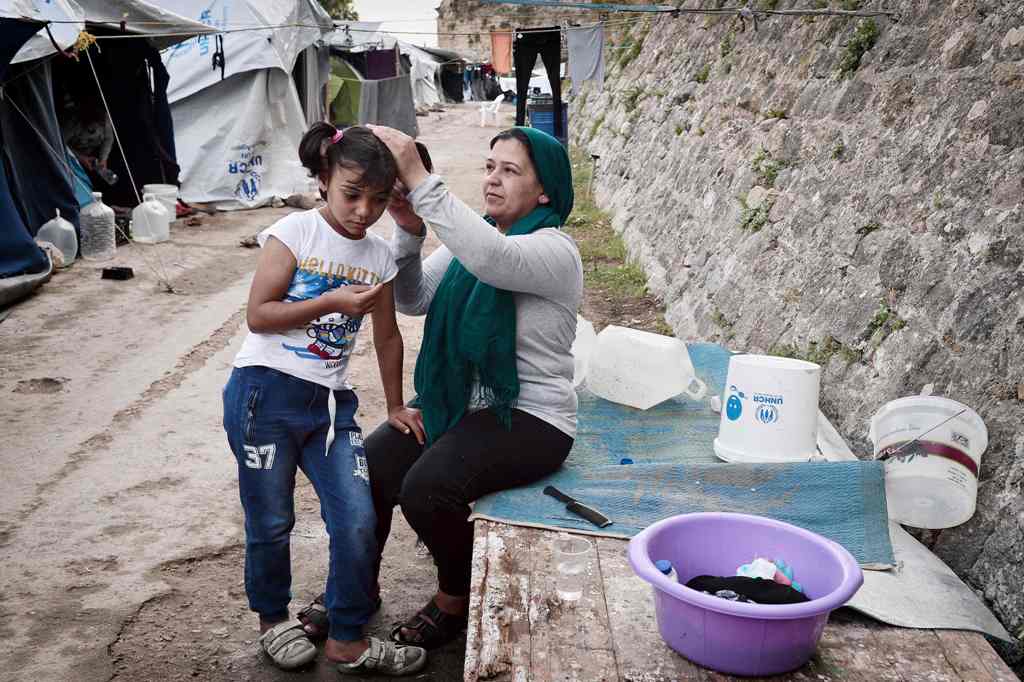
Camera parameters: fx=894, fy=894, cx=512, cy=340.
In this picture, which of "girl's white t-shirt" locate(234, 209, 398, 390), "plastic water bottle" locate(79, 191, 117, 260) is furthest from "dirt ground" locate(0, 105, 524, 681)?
"plastic water bottle" locate(79, 191, 117, 260)

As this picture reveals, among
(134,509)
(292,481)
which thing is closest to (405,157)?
(292,481)

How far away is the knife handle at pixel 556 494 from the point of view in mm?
Result: 2676

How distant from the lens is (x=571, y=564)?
2377 mm

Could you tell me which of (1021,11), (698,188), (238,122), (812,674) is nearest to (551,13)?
(238,122)

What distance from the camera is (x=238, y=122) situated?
11773 mm

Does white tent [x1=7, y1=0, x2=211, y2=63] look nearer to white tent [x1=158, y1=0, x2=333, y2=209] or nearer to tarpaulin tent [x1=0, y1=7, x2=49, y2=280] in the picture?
tarpaulin tent [x1=0, y1=7, x2=49, y2=280]

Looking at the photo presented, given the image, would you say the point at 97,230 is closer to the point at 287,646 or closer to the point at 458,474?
the point at 287,646

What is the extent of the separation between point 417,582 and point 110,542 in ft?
3.93

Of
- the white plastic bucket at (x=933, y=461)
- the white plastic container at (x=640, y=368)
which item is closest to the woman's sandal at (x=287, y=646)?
the white plastic container at (x=640, y=368)

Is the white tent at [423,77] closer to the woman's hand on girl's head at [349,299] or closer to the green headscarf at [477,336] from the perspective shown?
the green headscarf at [477,336]

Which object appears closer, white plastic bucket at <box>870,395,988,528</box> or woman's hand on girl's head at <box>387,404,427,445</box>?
white plastic bucket at <box>870,395,988,528</box>

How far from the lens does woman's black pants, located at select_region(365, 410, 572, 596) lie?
2637 millimetres

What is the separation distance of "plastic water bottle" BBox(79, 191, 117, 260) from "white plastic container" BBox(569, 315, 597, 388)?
20.2 ft

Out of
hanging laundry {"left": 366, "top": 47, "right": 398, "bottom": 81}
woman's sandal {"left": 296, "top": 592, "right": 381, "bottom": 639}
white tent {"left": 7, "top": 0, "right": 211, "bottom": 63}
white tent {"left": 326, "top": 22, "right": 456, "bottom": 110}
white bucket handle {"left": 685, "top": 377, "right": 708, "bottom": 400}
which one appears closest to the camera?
woman's sandal {"left": 296, "top": 592, "right": 381, "bottom": 639}
